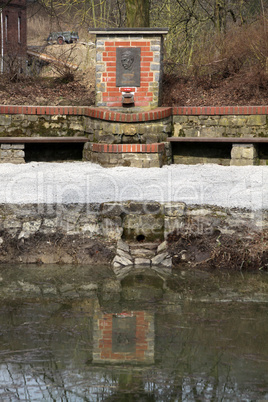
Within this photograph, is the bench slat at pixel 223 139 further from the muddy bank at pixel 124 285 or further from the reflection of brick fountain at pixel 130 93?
the muddy bank at pixel 124 285

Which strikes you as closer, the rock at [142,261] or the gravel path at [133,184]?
the rock at [142,261]

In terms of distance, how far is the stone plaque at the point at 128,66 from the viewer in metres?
9.98

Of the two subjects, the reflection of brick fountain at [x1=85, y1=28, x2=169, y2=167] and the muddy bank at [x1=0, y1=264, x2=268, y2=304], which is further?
the reflection of brick fountain at [x1=85, y1=28, x2=169, y2=167]

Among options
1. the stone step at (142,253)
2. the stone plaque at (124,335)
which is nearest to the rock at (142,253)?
the stone step at (142,253)

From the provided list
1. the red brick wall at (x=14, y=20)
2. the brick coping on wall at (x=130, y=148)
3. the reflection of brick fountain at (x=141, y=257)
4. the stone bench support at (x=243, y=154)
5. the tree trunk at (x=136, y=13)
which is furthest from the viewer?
the red brick wall at (x=14, y=20)

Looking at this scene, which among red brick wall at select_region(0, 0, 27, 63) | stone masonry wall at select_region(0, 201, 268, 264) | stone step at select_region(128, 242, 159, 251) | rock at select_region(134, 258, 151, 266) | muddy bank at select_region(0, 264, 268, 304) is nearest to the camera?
muddy bank at select_region(0, 264, 268, 304)

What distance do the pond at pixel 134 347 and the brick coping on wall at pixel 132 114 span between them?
4.33m

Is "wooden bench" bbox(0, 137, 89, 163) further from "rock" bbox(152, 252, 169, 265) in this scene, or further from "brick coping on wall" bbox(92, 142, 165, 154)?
"rock" bbox(152, 252, 169, 265)

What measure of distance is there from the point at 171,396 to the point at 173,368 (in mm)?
421

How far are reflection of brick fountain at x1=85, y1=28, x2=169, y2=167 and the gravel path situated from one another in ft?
1.02

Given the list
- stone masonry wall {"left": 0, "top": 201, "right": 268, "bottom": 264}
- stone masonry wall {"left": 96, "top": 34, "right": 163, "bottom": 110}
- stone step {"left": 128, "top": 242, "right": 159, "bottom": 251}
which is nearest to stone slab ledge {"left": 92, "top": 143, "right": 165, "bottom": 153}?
stone masonry wall {"left": 96, "top": 34, "right": 163, "bottom": 110}

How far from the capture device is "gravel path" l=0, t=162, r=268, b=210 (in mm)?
7801

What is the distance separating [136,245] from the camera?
7480mm

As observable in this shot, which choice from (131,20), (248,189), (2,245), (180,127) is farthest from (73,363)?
(131,20)
